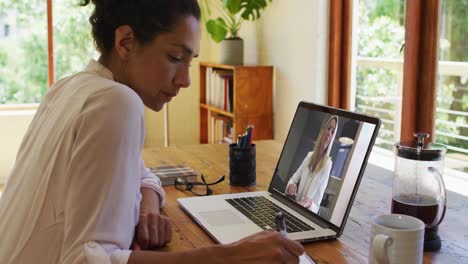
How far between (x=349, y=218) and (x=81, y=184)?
0.72 meters

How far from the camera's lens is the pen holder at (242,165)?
1605 mm

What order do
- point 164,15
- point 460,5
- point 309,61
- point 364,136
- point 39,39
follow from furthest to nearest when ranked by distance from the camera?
1. point 39,39
2. point 309,61
3. point 460,5
4. point 364,136
5. point 164,15

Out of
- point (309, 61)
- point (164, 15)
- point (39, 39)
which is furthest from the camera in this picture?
point (39, 39)

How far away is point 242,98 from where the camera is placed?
3688 mm

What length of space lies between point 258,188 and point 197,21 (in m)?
0.63

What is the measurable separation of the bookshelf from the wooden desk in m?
1.55

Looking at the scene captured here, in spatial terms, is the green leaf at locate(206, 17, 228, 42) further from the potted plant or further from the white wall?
the white wall

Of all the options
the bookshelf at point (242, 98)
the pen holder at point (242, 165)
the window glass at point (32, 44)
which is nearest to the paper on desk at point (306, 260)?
the pen holder at point (242, 165)

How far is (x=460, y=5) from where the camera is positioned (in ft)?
8.20

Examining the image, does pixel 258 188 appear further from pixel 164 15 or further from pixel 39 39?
pixel 39 39

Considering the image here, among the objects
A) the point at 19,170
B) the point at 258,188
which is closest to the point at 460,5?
the point at 258,188

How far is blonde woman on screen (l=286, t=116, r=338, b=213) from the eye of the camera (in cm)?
128

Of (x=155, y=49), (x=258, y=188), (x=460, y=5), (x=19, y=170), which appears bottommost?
(x=258, y=188)

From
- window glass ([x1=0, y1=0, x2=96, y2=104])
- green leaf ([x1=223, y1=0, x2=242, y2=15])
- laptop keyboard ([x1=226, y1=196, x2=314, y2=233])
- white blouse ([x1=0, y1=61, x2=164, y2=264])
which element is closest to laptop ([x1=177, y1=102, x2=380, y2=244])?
laptop keyboard ([x1=226, y1=196, x2=314, y2=233])
